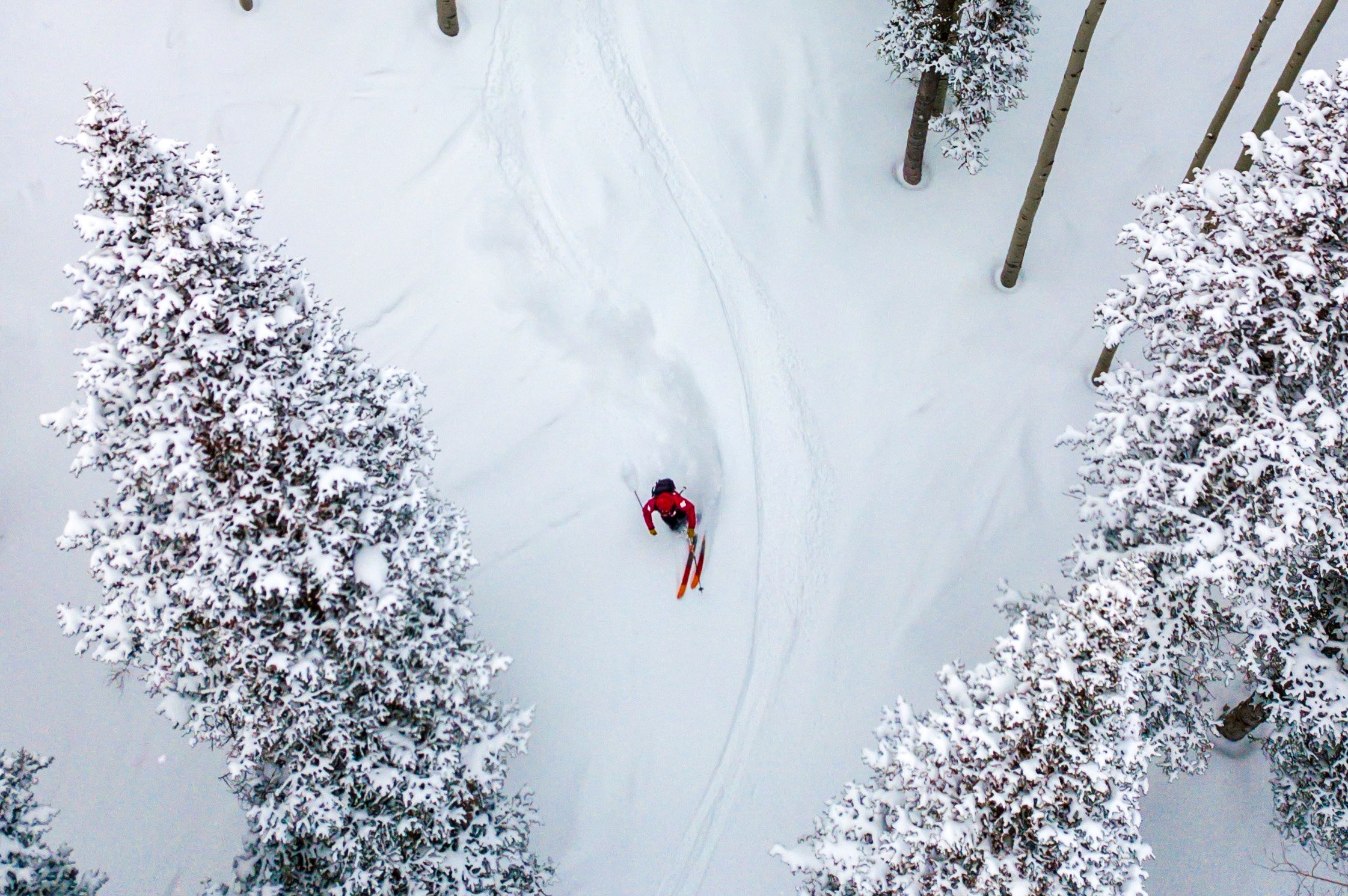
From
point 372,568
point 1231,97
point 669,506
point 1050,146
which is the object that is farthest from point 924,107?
point 372,568

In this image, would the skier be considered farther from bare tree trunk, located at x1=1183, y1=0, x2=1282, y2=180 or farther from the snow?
bare tree trunk, located at x1=1183, y1=0, x2=1282, y2=180

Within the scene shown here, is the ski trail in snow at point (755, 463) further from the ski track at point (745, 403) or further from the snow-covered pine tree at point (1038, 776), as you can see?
the snow-covered pine tree at point (1038, 776)

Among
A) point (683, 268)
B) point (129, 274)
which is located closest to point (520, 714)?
point (129, 274)

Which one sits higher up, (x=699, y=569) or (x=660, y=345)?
(x=660, y=345)

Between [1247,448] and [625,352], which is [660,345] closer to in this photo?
[625,352]

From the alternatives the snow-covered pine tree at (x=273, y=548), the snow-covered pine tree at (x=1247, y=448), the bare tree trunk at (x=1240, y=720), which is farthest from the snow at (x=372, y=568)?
the bare tree trunk at (x=1240, y=720)

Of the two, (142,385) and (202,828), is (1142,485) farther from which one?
(202,828)
